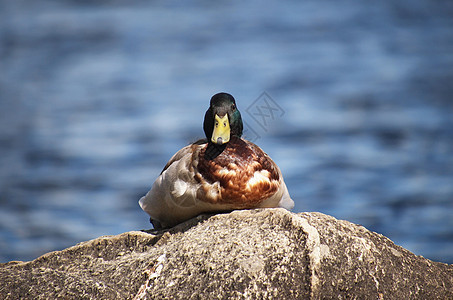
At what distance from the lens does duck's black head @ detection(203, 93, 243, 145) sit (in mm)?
5090

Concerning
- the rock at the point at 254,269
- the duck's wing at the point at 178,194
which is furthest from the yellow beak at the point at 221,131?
the rock at the point at 254,269

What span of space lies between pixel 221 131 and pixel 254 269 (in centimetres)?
140

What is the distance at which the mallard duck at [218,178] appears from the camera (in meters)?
4.94

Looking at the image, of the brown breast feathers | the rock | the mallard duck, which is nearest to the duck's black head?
the mallard duck

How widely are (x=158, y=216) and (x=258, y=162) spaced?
100cm

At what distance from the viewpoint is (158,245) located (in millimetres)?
4762

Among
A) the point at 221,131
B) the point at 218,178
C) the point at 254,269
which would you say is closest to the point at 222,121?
the point at 221,131

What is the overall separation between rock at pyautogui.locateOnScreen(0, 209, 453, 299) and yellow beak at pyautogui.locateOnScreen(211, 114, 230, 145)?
0.65 meters

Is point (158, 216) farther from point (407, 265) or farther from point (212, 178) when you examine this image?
point (407, 265)

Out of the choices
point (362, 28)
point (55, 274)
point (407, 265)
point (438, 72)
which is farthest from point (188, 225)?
point (362, 28)

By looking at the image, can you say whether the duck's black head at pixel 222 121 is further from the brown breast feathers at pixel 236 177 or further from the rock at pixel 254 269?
the rock at pixel 254 269

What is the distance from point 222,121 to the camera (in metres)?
5.14

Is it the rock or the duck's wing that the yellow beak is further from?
the rock

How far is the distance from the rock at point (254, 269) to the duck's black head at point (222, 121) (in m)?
0.69
